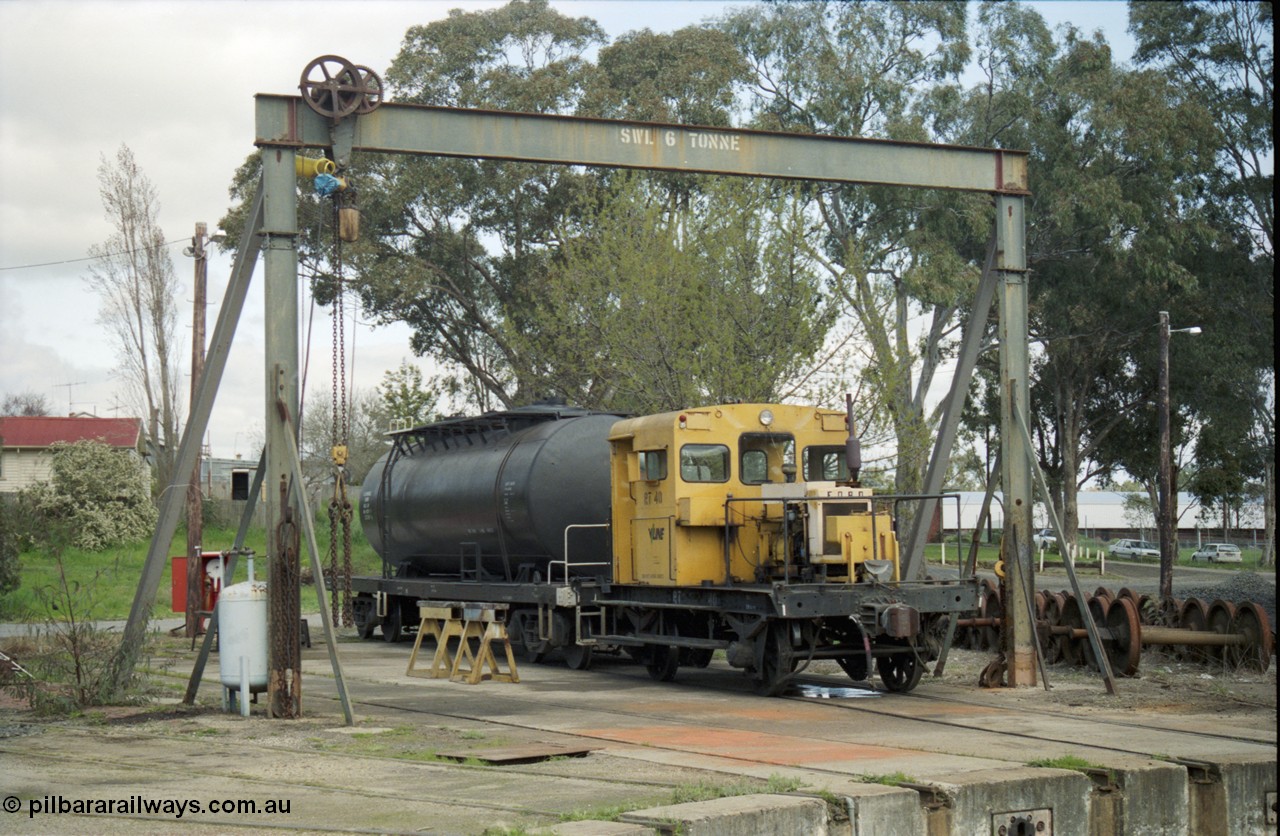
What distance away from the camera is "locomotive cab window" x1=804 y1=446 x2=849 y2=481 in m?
16.6

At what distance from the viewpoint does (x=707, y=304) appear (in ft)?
89.4

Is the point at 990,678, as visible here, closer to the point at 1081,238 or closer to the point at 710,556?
the point at 710,556

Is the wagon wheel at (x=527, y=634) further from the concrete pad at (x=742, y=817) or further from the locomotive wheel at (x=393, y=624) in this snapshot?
the concrete pad at (x=742, y=817)

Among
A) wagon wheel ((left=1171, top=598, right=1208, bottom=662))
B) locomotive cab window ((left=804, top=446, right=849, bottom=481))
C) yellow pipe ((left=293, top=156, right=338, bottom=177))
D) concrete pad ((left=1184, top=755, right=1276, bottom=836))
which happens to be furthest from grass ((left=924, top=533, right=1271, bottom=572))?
concrete pad ((left=1184, top=755, right=1276, bottom=836))

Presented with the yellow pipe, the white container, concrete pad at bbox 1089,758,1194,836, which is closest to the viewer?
concrete pad at bbox 1089,758,1194,836

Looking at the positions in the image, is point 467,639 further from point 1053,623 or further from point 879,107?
point 879,107

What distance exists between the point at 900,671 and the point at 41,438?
164ft

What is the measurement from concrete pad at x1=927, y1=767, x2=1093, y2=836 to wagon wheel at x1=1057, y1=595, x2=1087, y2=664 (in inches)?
284

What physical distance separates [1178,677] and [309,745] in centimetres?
1059

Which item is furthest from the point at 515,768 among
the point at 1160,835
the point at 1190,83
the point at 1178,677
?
the point at 1190,83

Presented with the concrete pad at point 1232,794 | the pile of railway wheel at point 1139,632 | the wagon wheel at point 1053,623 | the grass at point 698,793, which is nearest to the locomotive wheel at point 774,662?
the pile of railway wheel at point 1139,632

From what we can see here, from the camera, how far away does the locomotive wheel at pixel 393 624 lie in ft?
77.7

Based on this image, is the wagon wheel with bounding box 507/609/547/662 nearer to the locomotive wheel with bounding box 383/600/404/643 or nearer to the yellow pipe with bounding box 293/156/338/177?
the locomotive wheel with bounding box 383/600/404/643

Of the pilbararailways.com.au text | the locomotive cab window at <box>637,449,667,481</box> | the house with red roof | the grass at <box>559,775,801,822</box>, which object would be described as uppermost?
the house with red roof
